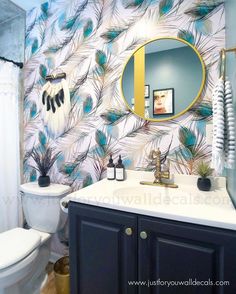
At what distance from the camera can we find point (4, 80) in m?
1.74

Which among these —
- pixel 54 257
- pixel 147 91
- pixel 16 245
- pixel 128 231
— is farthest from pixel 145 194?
pixel 54 257

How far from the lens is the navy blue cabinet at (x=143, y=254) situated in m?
0.76

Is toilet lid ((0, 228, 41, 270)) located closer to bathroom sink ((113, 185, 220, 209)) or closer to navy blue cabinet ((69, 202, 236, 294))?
navy blue cabinet ((69, 202, 236, 294))

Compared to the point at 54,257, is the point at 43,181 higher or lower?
higher

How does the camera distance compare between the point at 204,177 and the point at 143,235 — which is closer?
the point at 143,235

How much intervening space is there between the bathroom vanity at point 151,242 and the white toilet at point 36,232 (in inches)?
16.2

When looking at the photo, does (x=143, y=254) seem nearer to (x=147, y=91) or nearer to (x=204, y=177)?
(x=204, y=177)

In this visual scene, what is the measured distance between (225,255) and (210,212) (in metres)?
0.16

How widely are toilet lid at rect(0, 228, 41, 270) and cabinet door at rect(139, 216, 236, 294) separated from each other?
0.72 m

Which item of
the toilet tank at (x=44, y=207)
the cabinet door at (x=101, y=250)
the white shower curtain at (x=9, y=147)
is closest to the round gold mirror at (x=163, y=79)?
the cabinet door at (x=101, y=250)

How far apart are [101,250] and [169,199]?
45 centimetres

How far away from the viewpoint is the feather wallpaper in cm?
127

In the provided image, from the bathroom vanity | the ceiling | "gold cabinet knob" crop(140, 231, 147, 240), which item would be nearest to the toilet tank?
the bathroom vanity

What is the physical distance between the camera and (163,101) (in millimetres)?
1359
